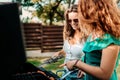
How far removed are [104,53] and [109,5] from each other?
275mm

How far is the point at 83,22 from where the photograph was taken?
1.60 m

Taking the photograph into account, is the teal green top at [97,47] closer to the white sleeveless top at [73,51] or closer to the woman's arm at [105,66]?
the woman's arm at [105,66]

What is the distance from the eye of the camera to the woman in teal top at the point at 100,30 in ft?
5.10

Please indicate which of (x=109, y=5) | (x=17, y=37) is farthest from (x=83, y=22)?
(x=17, y=37)

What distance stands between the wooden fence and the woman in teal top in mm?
13906

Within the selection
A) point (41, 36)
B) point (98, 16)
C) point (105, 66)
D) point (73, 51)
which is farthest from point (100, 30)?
point (41, 36)

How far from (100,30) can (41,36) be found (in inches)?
558

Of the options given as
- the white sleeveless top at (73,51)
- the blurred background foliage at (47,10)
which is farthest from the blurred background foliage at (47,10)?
the white sleeveless top at (73,51)

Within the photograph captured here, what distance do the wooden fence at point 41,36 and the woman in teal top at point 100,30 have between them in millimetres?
13906

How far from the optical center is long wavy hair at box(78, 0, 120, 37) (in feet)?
5.24

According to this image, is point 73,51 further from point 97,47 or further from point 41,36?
point 41,36

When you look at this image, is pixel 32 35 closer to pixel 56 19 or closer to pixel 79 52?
pixel 56 19

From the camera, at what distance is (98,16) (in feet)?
5.25

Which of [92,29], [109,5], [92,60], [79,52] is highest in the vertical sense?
[109,5]
